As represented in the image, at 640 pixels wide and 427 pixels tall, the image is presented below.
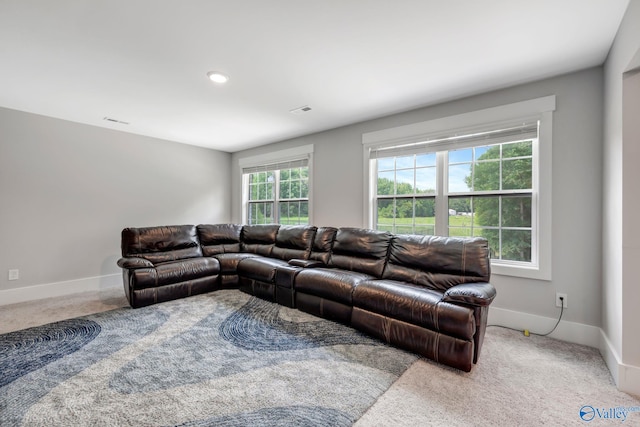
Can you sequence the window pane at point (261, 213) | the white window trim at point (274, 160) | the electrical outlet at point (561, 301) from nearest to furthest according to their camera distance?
1. the electrical outlet at point (561, 301)
2. the white window trim at point (274, 160)
3. the window pane at point (261, 213)

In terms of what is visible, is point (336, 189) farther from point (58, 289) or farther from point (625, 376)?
point (58, 289)

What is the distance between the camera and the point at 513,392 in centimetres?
183

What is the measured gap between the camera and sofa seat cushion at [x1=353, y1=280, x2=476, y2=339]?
6.64ft

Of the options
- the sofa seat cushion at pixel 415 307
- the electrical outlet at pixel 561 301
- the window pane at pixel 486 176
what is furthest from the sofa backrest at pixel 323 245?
the electrical outlet at pixel 561 301

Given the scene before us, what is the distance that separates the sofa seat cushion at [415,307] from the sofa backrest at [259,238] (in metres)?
2.18

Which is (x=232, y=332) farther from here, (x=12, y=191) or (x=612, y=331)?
(x=12, y=191)

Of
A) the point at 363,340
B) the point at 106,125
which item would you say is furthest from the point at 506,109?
the point at 106,125

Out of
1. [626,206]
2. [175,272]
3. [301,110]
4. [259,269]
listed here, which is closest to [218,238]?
[175,272]

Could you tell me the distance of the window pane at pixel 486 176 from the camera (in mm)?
3047

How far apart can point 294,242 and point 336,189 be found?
1026 millimetres

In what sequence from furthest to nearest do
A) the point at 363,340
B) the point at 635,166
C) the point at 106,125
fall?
the point at 106,125, the point at 363,340, the point at 635,166

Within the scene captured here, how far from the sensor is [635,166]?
186 centimetres

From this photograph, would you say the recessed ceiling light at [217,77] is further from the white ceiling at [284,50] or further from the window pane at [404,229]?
the window pane at [404,229]

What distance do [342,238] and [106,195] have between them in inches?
146
